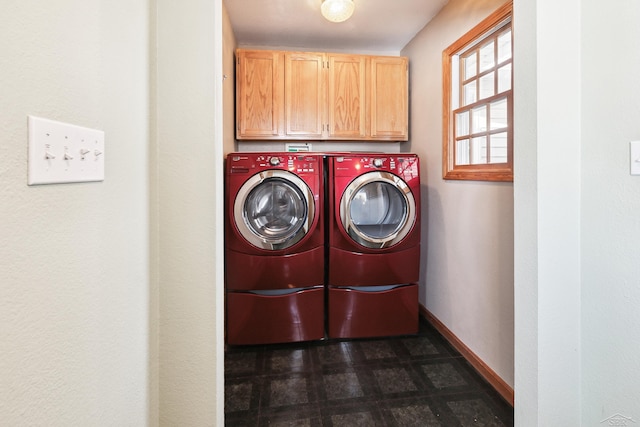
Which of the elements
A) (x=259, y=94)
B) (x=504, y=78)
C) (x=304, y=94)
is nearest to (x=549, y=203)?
(x=504, y=78)

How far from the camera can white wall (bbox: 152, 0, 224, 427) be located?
102 centimetres

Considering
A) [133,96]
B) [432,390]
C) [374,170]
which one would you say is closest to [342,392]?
[432,390]

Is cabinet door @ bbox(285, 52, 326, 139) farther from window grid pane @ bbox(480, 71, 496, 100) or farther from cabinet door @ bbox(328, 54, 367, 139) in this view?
window grid pane @ bbox(480, 71, 496, 100)

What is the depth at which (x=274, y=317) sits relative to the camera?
2.18 meters

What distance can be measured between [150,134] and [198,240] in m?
0.38

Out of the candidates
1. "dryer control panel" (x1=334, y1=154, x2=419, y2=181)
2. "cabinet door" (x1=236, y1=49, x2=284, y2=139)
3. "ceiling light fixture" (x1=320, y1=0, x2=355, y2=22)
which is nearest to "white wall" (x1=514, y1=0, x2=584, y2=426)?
"dryer control panel" (x1=334, y1=154, x2=419, y2=181)

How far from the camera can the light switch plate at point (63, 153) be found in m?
0.55

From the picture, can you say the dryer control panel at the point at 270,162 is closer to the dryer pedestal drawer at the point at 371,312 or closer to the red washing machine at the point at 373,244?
the red washing machine at the point at 373,244

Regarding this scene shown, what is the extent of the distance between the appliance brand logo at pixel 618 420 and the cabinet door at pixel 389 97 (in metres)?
2.24

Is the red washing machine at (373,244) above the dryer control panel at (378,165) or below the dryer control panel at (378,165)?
below

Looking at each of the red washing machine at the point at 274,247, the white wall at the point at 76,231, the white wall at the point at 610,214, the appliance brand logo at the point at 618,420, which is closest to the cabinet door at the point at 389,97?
the red washing machine at the point at 274,247

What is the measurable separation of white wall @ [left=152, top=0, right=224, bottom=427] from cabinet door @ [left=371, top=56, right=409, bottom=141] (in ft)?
6.25

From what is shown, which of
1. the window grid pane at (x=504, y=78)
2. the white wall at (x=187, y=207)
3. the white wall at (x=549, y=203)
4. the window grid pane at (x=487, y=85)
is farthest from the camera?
the window grid pane at (x=487, y=85)

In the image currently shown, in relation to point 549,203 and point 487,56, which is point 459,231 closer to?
point 549,203
